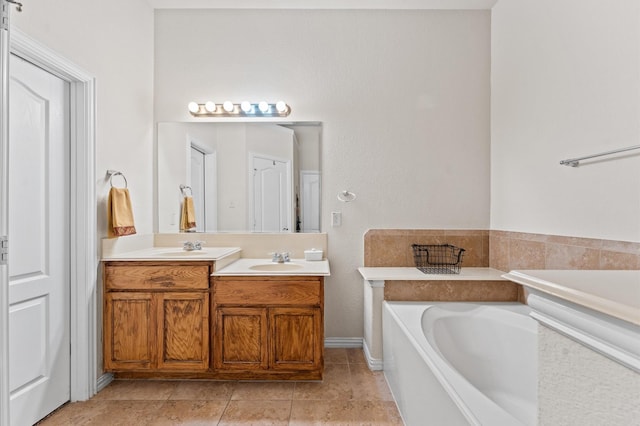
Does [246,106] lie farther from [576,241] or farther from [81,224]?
[576,241]

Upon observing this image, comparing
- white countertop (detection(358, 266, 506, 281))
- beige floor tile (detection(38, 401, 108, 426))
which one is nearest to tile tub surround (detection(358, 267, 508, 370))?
white countertop (detection(358, 266, 506, 281))

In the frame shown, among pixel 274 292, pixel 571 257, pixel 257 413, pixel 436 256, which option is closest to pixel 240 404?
pixel 257 413

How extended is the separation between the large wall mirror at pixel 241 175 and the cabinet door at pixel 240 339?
2.80 ft

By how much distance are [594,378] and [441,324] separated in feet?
6.27

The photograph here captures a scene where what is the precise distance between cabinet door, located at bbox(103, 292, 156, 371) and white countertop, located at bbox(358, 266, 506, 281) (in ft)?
4.97

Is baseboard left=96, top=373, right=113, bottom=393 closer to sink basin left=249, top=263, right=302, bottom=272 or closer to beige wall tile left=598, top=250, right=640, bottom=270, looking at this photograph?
sink basin left=249, top=263, right=302, bottom=272

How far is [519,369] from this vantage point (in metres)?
1.98

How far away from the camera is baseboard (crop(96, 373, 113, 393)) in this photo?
7.72 ft

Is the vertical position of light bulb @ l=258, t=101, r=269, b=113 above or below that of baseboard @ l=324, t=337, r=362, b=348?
above

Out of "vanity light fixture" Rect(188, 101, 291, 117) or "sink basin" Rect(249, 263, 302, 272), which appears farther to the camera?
"vanity light fixture" Rect(188, 101, 291, 117)

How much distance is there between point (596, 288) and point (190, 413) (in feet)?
7.35

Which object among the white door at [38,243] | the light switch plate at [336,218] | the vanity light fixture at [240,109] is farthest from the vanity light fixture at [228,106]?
the light switch plate at [336,218]

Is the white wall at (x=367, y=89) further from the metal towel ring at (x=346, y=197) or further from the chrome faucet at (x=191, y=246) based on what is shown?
the chrome faucet at (x=191, y=246)

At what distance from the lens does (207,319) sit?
2.39 m
